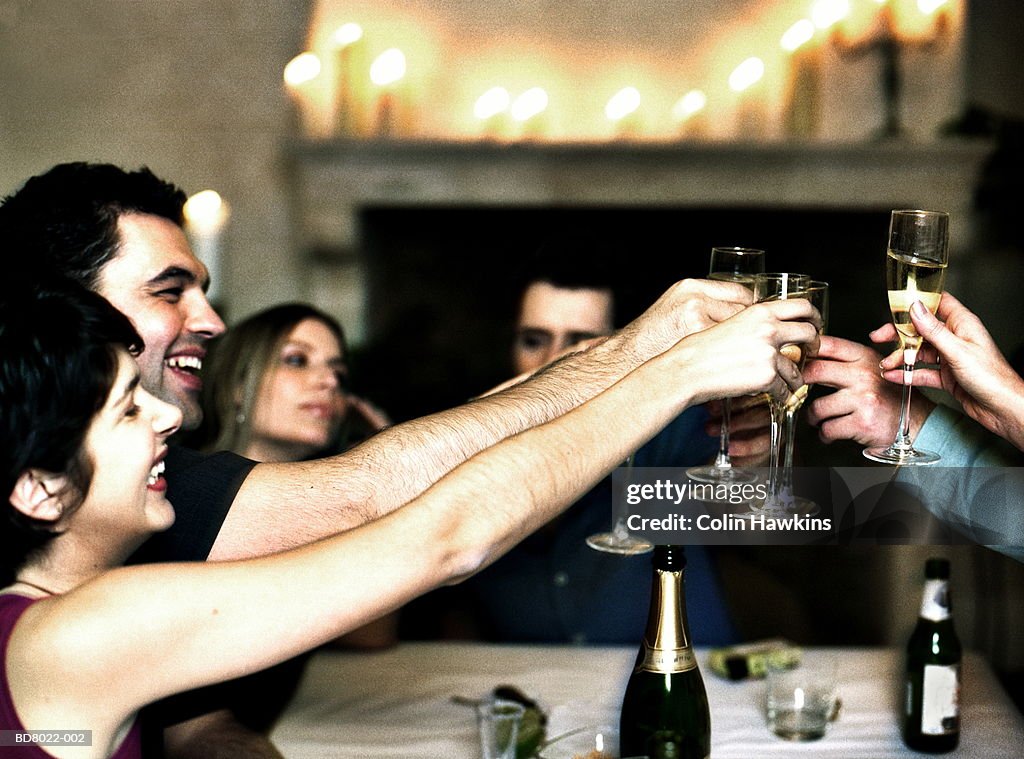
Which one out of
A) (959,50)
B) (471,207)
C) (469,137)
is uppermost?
(959,50)

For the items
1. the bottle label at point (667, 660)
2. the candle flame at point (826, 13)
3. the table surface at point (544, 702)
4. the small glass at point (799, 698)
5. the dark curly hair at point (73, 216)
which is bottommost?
the table surface at point (544, 702)

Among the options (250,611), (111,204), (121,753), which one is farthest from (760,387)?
(111,204)

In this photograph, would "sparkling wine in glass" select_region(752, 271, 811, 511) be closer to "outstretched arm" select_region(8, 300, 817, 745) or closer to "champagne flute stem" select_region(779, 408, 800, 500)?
"champagne flute stem" select_region(779, 408, 800, 500)

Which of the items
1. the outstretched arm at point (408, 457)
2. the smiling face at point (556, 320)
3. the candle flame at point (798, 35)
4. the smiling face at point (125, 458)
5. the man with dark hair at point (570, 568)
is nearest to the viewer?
the smiling face at point (125, 458)

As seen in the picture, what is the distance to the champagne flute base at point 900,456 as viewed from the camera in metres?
1.06

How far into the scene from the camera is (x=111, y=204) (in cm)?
146

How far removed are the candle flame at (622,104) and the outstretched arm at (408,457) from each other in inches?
74.5

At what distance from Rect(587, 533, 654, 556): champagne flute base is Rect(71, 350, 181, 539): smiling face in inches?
18.7

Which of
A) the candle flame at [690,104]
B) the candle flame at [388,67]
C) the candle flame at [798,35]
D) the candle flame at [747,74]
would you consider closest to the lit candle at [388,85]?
the candle flame at [388,67]

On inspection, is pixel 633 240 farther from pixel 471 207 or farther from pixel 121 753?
pixel 121 753

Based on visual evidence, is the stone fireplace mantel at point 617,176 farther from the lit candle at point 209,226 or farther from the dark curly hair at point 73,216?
the dark curly hair at point 73,216

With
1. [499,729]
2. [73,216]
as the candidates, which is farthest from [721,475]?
[73,216]

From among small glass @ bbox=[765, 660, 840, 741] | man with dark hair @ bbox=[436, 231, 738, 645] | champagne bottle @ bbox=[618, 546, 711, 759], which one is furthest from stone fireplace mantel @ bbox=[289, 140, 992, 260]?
champagne bottle @ bbox=[618, 546, 711, 759]

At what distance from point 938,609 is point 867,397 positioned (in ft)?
1.42
